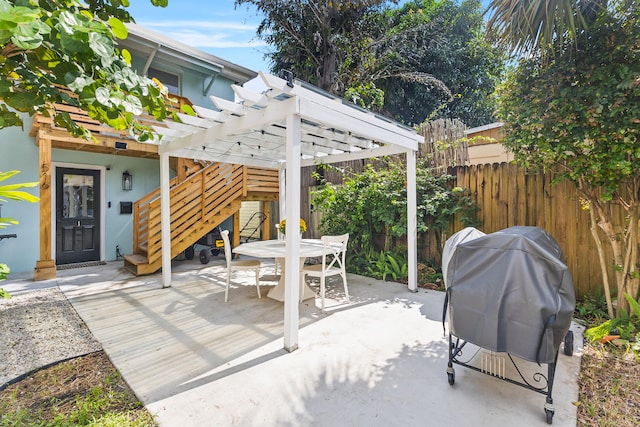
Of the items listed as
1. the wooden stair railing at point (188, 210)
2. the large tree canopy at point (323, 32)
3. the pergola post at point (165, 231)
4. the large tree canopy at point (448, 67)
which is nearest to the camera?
the pergola post at point (165, 231)

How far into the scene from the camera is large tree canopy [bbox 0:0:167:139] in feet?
3.41

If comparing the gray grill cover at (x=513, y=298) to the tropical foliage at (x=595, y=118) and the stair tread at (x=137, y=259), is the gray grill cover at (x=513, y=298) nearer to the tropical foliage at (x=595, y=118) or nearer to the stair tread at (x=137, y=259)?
the tropical foliage at (x=595, y=118)

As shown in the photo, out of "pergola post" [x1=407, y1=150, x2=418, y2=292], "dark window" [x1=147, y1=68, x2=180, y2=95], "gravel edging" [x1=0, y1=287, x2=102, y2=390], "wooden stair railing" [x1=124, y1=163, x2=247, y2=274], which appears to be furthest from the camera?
"dark window" [x1=147, y1=68, x2=180, y2=95]

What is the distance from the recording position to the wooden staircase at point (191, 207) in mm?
6094

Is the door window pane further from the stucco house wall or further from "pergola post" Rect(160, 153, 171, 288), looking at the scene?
"pergola post" Rect(160, 153, 171, 288)

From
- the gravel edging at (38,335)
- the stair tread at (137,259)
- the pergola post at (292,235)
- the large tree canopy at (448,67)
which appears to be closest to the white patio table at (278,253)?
the pergola post at (292,235)

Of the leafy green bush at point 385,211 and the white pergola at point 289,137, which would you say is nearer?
the white pergola at point 289,137

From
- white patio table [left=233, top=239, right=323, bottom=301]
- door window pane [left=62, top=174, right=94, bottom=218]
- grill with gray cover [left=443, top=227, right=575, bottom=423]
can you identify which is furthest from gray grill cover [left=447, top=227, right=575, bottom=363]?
door window pane [left=62, top=174, right=94, bottom=218]

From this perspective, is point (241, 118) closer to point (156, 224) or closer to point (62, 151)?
point (156, 224)

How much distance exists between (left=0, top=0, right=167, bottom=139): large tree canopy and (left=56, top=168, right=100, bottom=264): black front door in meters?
6.61

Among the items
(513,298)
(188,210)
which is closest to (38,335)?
(188,210)

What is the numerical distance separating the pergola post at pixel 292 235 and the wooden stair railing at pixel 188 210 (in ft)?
13.8

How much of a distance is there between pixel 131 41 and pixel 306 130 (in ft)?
19.0

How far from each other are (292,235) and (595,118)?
303 cm
